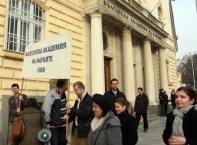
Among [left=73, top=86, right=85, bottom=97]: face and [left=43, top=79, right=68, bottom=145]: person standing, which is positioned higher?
[left=73, top=86, right=85, bottom=97]: face

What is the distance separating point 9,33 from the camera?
365 inches

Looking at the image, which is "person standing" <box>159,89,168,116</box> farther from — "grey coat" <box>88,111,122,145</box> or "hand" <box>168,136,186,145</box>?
"hand" <box>168,136,186,145</box>

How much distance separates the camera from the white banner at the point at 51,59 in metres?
4.91

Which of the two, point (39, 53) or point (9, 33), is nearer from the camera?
point (39, 53)

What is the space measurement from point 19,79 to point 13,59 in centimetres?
78

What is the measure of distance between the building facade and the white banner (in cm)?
342

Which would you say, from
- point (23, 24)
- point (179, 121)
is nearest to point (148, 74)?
point (23, 24)

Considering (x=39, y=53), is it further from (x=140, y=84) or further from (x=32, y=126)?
(x=140, y=84)

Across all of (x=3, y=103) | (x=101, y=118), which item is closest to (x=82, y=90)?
(x=101, y=118)

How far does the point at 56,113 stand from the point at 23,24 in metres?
5.94

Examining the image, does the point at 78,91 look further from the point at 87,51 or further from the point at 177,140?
the point at 87,51

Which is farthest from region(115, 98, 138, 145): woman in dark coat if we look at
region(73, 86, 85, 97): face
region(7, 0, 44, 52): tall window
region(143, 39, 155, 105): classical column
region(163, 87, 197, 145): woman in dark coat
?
region(143, 39, 155, 105): classical column

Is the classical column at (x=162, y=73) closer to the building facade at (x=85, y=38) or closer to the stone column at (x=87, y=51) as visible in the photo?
the building facade at (x=85, y=38)

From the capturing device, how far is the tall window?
30.9 feet
